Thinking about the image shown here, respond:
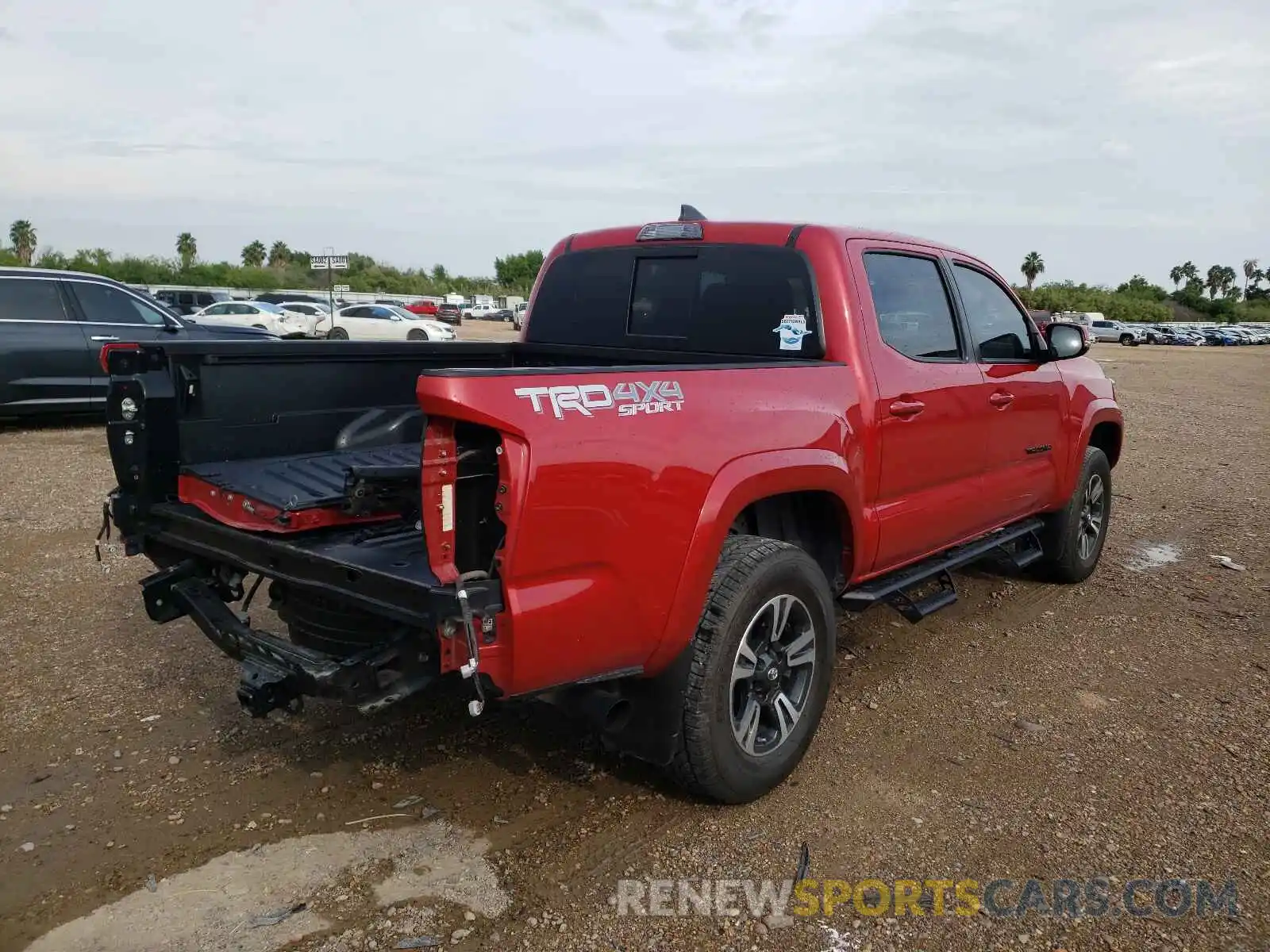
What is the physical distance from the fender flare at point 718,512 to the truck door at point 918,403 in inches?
24.0

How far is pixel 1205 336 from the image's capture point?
217 ft

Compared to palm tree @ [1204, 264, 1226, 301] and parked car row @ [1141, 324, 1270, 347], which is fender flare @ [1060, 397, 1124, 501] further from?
palm tree @ [1204, 264, 1226, 301]

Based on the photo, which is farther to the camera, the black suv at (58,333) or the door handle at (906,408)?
the black suv at (58,333)

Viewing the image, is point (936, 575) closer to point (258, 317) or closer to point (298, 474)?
point (298, 474)

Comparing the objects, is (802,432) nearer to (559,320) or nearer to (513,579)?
(513,579)

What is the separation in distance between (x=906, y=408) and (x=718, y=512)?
4.37ft

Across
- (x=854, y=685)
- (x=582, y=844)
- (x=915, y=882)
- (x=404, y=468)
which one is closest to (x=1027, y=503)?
(x=854, y=685)

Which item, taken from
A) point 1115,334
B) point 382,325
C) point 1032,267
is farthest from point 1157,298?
point 382,325

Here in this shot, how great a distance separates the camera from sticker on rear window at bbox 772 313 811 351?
3.86 metres

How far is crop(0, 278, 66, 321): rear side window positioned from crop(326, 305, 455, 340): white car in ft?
60.3

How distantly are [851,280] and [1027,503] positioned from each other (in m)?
2.07

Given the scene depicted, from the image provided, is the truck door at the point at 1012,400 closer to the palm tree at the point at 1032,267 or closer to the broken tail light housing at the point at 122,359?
the broken tail light housing at the point at 122,359

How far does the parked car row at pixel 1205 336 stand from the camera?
61031 mm

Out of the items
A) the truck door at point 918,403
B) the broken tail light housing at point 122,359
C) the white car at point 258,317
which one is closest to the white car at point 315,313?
the white car at point 258,317
